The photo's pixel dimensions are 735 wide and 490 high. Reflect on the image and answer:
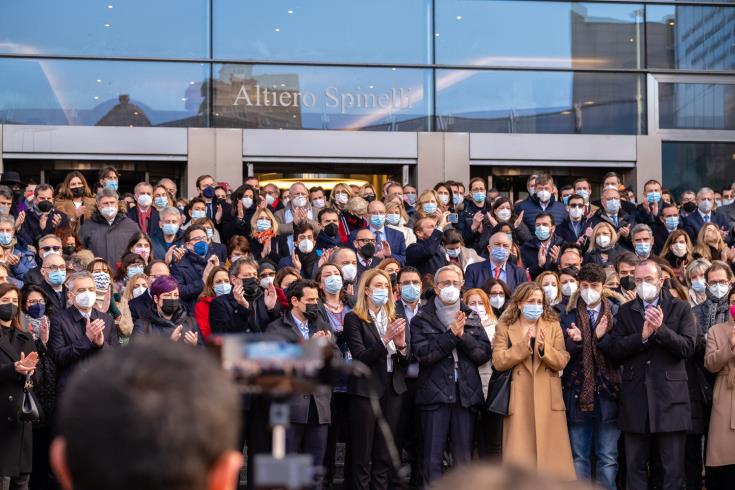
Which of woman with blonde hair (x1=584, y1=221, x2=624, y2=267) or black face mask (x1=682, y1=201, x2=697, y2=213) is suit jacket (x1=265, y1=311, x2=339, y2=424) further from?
black face mask (x1=682, y1=201, x2=697, y2=213)

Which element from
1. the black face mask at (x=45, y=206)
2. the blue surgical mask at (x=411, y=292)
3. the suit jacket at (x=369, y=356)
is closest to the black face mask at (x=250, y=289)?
the suit jacket at (x=369, y=356)

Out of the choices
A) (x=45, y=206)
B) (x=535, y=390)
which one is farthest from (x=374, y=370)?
(x=45, y=206)

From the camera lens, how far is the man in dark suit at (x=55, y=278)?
11484 millimetres

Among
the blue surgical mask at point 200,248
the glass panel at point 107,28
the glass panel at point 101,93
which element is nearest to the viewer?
the blue surgical mask at point 200,248

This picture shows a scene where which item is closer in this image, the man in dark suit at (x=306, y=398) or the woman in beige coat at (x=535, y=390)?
the man in dark suit at (x=306, y=398)

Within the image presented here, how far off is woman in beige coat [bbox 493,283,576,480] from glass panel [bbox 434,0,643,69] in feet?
35.2

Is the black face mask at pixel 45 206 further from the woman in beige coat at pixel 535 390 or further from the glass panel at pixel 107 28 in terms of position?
the glass panel at pixel 107 28

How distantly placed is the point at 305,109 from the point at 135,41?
2.87 metres

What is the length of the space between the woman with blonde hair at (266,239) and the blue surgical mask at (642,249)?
376cm

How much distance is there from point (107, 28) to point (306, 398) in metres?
11.2

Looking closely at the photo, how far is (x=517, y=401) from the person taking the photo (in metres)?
10.6

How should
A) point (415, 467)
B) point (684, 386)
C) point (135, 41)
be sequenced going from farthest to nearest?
point (135, 41) < point (415, 467) < point (684, 386)

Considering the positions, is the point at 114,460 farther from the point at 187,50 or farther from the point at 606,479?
the point at 187,50

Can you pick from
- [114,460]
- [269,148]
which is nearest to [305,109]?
[269,148]
